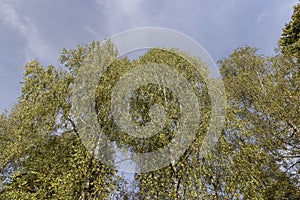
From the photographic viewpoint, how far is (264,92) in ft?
50.8

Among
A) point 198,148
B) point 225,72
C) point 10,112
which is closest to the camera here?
point 198,148

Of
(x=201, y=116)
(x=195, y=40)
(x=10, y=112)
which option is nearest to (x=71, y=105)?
(x=201, y=116)

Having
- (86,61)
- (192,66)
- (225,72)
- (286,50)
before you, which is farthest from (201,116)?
(225,72)

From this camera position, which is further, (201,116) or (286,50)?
(286,50)

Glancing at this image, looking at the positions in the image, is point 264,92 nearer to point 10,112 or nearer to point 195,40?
point 195,40

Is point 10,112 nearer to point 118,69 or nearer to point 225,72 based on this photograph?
point 118,69

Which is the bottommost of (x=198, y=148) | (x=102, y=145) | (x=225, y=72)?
(x=198, y=148)

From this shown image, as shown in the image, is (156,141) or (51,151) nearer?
(156,141)

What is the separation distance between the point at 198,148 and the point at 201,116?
1.72 m

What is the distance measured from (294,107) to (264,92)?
2424 mm

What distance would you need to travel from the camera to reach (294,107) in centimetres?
1334

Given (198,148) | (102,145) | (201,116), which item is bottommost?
(198,148)

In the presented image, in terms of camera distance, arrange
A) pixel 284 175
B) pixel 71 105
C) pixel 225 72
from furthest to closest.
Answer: pixel 225 72 → pixel 284 175 → pixel 71 105

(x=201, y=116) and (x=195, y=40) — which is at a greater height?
(x=195, y=40)
